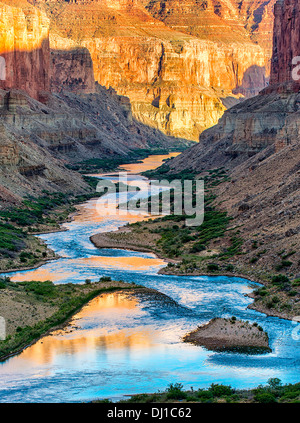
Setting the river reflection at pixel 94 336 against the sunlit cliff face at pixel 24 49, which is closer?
the river reflection at pixel 94 336

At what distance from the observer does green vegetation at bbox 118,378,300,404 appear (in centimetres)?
3072

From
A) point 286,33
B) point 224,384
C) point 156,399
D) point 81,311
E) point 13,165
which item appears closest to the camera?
point 156,399

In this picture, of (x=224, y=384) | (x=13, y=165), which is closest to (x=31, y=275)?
(x=224, y=384)

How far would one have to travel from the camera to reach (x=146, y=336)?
41844mm

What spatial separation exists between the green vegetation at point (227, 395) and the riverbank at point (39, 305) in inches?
384

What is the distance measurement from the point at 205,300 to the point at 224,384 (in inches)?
564

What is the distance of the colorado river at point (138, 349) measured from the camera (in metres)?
34.7

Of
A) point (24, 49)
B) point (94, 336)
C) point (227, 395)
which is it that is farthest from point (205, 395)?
point (24, 49)

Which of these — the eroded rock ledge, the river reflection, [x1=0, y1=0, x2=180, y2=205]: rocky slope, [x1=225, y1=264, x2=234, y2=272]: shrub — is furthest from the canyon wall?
the eroded rock ledge

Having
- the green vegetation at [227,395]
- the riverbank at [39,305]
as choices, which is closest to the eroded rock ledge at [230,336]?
the green vegetation at [227,395]

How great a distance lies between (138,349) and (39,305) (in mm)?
9354

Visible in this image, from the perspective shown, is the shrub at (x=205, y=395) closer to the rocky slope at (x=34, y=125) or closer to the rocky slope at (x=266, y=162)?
the rocky slope at (x=266, y=162)

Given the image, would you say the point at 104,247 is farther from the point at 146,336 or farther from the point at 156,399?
the point at 156,399

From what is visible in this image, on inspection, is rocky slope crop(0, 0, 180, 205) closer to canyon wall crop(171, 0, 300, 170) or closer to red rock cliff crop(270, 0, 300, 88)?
canyon wall crop(171, 0, 300, 170)
